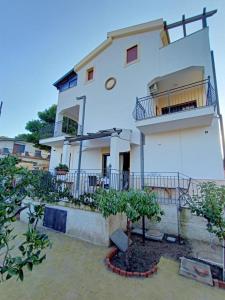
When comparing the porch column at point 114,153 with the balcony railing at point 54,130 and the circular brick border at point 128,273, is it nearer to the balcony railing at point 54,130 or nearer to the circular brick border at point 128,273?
the circular brick border at point 128,273

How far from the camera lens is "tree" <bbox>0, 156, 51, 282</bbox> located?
73.2 inches

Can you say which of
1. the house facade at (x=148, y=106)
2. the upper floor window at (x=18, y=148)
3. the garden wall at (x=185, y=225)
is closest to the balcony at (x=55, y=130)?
the house facade at (x=148, y=106)

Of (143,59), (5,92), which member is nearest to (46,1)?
(143,59)

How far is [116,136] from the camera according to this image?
32.7 feet

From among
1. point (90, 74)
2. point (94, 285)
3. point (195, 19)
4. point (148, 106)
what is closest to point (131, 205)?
point (94, 285)

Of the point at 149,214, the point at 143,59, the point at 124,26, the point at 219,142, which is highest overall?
the point at 124,26

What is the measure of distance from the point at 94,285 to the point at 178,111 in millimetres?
8579

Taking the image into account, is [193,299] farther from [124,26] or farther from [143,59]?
[124,26]

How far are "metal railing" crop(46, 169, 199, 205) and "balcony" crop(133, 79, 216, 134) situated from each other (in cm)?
290

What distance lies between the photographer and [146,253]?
5.75 m

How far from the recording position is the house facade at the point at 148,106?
930 centimetres

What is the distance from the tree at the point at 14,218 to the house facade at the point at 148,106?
24.0 ft

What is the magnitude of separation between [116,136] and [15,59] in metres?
10.2

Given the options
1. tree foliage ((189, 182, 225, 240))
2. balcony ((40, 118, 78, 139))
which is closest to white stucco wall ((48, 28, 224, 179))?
balcony ((40, 118, 78, 139))
